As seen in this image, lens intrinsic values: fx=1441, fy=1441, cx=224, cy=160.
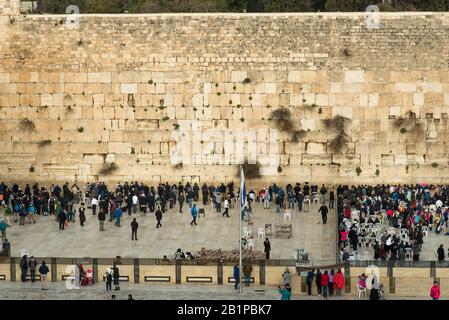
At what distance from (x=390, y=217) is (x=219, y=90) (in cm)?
900

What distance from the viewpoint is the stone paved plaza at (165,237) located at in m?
40.0

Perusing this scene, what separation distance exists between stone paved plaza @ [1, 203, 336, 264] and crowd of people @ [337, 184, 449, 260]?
2.36 feet

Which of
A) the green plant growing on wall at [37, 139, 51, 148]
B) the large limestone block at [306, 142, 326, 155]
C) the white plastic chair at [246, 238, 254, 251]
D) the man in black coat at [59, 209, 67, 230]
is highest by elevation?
the green plant growing on wall at [37, 139, 51, 148]

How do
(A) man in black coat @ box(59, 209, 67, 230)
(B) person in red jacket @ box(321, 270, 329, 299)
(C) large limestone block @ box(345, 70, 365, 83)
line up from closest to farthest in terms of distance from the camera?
1. (B) person in red jacket @ box(321, 270, 329, 299)
2. (A) man in black coat @ box(59, 209, 67, 230)
3. (C) large limestone block @ box(345, 70, 365, 83)

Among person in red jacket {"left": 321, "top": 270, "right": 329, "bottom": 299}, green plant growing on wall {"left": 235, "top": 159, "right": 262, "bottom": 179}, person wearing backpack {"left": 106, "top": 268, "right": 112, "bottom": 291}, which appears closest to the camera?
person in red jacket {"left": 321, "top": 270, "right": 329, "bottom": 299}

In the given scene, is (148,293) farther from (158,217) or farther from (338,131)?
(338,131)

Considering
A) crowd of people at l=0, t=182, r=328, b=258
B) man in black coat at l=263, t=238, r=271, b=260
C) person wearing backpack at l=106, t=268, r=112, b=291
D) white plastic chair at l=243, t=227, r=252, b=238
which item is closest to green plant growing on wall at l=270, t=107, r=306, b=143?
crowd of people at l=0, t=182, r=328, b=258

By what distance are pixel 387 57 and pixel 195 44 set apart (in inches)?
254

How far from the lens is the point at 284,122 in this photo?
48625 mm

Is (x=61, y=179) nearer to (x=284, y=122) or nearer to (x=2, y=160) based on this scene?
(x=2, y=160)

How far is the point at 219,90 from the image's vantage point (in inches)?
1917

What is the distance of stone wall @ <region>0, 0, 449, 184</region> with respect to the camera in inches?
1896

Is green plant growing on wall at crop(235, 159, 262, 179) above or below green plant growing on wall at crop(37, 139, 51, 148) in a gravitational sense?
below

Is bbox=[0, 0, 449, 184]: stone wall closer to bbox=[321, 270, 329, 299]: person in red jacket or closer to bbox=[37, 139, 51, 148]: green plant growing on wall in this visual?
bbox=[37, 139, 51, 148]: green plant growing on wall
